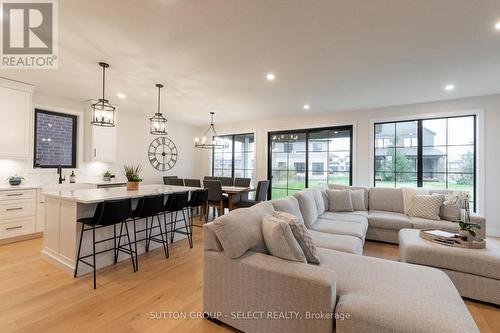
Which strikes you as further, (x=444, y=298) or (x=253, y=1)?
(x=253, y=1)

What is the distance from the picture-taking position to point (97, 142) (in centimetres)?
490

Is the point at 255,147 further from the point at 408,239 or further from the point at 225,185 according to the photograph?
the point at 408,239

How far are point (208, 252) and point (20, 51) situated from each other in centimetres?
341

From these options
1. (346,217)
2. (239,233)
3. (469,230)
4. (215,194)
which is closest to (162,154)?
(215,194)

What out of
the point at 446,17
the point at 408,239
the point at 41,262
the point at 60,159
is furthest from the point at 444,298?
the point at 60,159

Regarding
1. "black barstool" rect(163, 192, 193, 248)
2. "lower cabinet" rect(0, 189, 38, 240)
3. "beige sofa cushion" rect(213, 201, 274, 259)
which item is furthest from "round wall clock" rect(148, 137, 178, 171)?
"beige sofa cushion" rect(213, 201, 274, 259)

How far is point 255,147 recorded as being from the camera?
6.73 metres

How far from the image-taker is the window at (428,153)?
4.46 metres

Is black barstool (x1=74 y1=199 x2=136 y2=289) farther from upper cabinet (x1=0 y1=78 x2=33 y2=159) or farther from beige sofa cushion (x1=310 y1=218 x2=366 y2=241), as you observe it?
upper cabinet (x1=0 y1=78 x2=33 y2=159)

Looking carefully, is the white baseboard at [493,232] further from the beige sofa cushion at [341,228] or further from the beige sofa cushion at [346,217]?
the beige sofa cushion at [341,228]

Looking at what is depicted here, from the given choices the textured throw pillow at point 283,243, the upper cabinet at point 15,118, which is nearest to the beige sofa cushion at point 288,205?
the textured throw pillow at point 283,243

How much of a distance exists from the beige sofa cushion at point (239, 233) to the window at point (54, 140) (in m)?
4.65

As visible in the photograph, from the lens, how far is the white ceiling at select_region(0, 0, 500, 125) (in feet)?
6.59

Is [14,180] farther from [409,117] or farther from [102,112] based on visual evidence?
[409,117]
